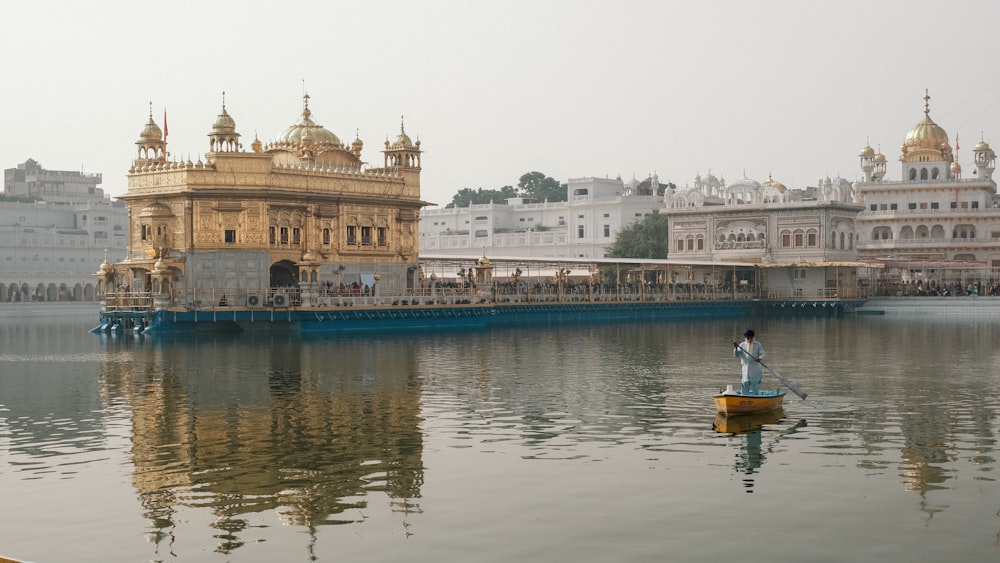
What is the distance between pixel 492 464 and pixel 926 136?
98804mm

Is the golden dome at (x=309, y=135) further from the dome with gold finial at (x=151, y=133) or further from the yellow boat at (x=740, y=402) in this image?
the yellow boat at (x=740, y=402)

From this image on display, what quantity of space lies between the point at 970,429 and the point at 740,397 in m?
4.32

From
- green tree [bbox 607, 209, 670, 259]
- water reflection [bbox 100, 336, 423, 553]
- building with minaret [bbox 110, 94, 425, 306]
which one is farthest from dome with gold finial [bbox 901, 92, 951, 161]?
water reflection [bbox 100, 336, 423, 553]

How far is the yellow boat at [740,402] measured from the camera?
2473cm

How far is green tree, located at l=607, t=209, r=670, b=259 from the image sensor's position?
11125 centimetres

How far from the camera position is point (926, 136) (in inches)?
4321

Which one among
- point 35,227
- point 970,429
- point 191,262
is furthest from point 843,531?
point 35,227

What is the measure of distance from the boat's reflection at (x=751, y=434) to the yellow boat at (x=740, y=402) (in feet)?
0.33

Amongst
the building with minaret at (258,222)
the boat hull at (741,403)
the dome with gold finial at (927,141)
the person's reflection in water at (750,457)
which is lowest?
the person's reflection in water at (750,457)

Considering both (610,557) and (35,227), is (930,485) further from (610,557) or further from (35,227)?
(35,227)

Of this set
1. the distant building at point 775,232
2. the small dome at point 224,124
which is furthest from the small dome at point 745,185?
the small dome at point 224,124

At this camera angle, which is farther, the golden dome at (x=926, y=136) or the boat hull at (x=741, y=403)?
the golden dome at (x=926, y=136)

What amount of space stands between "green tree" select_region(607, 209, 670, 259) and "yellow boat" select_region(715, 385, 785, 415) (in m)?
85.5

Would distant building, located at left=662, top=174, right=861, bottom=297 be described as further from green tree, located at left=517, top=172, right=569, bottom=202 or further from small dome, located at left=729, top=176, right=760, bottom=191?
green tree, located at left=517, top=172, right=569, bottom=202
